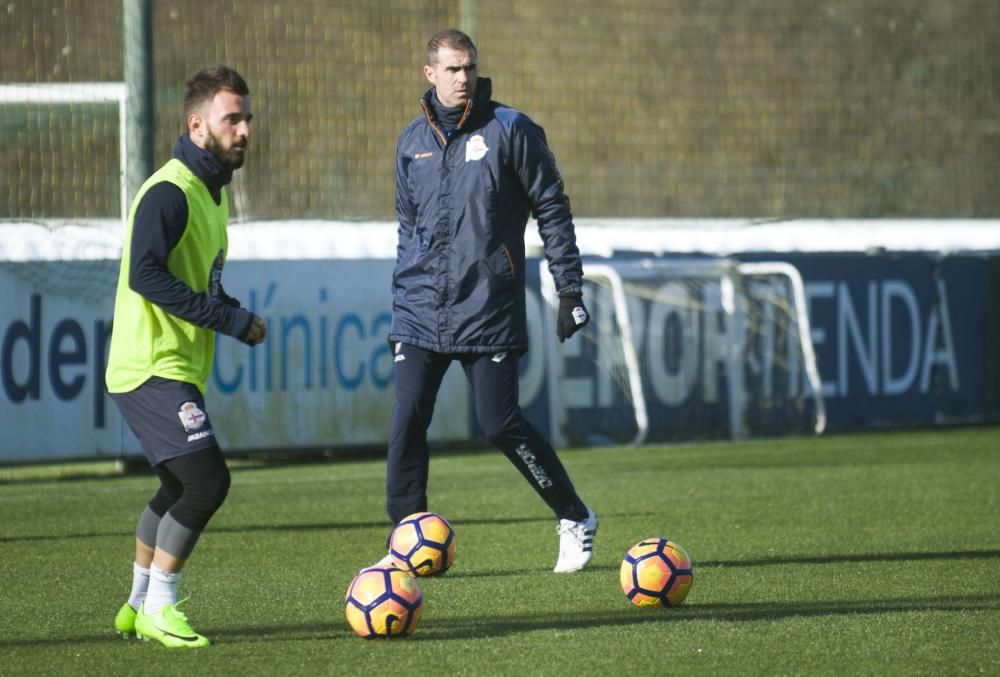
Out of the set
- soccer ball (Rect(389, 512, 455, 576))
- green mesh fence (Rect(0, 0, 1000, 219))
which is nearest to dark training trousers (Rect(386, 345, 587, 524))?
soccer ball (Rect(389, 512, 455, 576))

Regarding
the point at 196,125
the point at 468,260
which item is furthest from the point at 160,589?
the point at 468,260

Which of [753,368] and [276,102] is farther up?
[276,102]

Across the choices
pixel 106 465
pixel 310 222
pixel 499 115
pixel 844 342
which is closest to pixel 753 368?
pixel 844 342

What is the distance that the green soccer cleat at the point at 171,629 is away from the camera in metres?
6.12

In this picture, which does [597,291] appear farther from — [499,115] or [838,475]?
[499,115]

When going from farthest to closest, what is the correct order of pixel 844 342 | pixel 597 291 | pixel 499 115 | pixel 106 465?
pixel 844 342 → pixel 597 291 → pixel 106 465 → pixel 499 115

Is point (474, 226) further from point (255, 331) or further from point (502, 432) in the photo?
point (255, 331)

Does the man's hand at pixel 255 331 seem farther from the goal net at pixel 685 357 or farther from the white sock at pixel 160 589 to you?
the goal net at pixel 685 357

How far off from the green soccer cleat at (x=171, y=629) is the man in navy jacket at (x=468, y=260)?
1582 millimetres

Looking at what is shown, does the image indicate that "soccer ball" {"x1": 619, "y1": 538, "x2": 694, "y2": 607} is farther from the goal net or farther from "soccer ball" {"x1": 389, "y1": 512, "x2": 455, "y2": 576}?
the goal net

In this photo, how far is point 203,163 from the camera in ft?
20.3

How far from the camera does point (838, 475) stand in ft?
40.4

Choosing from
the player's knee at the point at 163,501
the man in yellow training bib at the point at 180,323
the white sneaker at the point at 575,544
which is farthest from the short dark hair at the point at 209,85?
the white sneaker at the point at 575,544

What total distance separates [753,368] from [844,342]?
1081mm
